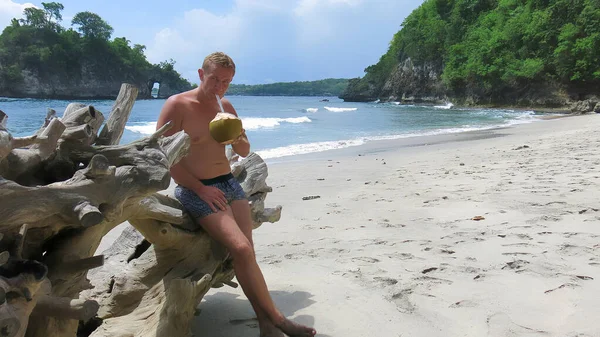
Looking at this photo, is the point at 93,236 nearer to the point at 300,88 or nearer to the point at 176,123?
the point at 176,123

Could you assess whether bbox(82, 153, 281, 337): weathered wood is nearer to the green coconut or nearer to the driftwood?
the driftwood

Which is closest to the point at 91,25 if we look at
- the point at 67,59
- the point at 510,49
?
the point at 67,59

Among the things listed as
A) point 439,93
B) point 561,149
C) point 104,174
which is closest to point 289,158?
point 561,149

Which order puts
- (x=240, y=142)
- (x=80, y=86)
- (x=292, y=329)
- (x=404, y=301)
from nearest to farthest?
(x=292, y=329) < (x=240, y=142) < (x=404, y=301) < (x=80, y=86)

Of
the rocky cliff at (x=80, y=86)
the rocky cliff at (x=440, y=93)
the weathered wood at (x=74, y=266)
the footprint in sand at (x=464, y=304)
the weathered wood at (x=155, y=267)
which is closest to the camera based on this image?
the weathered wood at (x=74, y=266)

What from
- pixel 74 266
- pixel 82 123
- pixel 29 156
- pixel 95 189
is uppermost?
pixel 82 123

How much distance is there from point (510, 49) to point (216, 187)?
49.6m

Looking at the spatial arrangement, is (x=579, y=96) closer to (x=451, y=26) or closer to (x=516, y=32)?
(x=516, y=32)

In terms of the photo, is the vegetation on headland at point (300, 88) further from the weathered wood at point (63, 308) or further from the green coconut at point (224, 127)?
the weathered wood at point (63, 308)

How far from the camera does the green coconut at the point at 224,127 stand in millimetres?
2615

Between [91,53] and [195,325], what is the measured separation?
8349 centimetres

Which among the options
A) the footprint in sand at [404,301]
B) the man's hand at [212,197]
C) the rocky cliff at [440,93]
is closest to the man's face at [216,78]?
the man's hand at [212,197]

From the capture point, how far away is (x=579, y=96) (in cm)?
3875

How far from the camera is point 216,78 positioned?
2.77m
